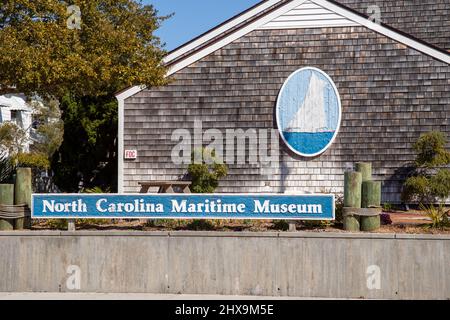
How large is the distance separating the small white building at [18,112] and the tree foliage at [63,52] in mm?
27854

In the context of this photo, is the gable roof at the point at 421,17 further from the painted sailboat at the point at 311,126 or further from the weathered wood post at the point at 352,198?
the weathered wood post at the point at 352,198

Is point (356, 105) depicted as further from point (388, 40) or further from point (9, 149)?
point (9, 149)

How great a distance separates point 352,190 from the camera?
10.6 metres

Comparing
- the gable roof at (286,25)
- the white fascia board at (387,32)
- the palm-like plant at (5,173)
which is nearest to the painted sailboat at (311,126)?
the gable roof at (286,25)

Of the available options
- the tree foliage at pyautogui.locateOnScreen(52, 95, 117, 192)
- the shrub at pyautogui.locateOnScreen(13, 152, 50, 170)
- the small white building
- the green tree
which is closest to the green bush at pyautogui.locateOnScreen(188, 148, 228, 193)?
the green tree

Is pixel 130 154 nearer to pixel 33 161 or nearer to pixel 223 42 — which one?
pixel 223 42

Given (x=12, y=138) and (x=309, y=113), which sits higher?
(x=12, y=138)

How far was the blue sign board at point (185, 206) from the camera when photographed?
33.3 feet

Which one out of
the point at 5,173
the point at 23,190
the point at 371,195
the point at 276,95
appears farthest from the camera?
the point at 276,95

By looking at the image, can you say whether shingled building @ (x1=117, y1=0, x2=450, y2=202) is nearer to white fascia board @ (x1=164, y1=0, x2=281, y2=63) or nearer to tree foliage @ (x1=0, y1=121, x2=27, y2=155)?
white fascia board @ (x1=164, y1=0, x2=281, y2=63)

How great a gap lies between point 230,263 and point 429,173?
912cm

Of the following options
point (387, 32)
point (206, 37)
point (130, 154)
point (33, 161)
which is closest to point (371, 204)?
point (387, 32)

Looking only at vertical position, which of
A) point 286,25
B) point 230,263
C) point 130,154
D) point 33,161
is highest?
point 286,25

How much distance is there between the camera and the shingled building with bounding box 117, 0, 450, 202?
1745 cm
